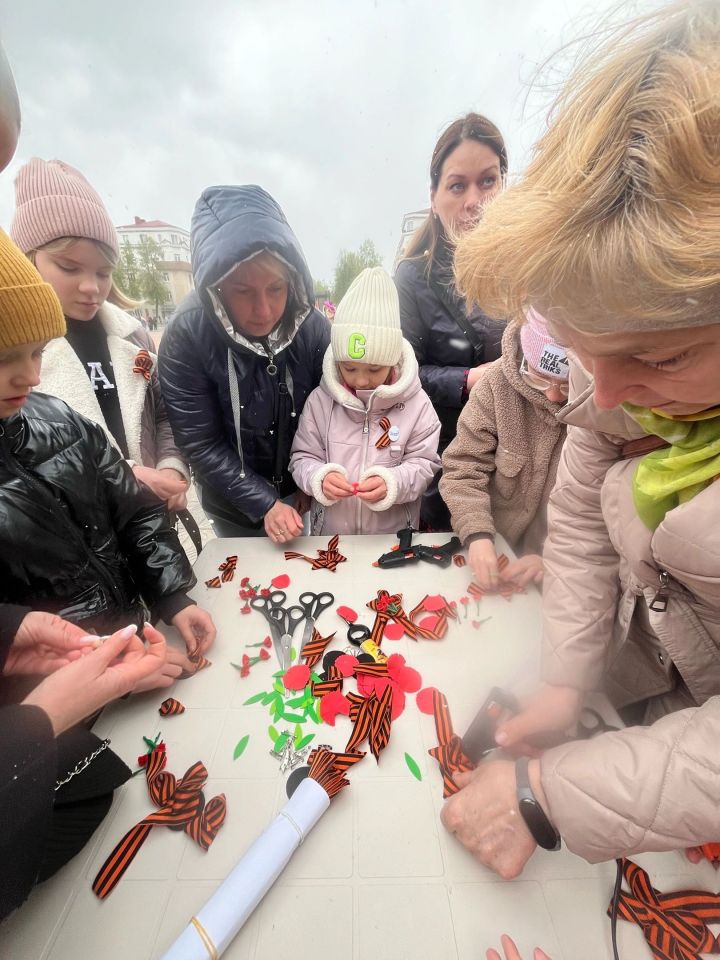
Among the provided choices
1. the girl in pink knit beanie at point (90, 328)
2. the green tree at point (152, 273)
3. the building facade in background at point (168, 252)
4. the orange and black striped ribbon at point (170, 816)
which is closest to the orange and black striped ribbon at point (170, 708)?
the orange and black striped ribbon at point (170, 816)

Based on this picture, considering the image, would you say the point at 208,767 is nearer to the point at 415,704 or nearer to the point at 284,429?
the point at 415,704

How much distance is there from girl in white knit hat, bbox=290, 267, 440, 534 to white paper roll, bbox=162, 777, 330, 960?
88cm

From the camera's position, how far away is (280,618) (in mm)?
1065

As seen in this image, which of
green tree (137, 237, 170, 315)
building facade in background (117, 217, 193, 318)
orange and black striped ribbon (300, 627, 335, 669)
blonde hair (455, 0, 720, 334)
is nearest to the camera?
blonde hair (455, 0, 720, 334)

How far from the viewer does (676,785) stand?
0.55m

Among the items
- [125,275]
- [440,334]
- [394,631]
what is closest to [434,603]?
[394,631]

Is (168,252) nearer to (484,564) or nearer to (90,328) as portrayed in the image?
(90,328)

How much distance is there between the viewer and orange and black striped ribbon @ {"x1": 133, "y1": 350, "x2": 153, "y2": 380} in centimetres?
148

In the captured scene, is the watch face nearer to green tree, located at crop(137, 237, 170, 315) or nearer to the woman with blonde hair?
the woman with blonde hair

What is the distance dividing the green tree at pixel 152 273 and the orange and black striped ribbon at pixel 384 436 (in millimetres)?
9819

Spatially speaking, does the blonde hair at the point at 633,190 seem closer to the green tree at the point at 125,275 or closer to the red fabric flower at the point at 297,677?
the red fabric flower at the point at 297,677

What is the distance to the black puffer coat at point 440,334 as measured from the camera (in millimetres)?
1764

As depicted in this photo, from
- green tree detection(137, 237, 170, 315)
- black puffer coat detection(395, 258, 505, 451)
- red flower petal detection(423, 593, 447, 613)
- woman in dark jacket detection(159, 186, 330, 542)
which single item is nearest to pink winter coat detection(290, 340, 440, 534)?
woman in dark jacket detection(159, 186, 330, 542)

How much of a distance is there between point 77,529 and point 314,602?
23.0 inches
